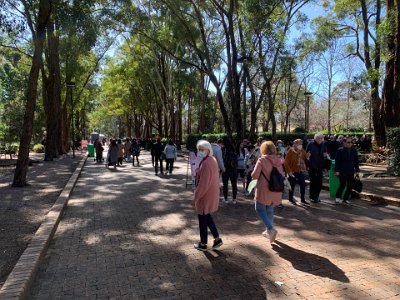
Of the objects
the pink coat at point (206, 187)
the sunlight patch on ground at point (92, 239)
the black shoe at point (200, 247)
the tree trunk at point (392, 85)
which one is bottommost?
the sunlight patch on ground at point (92, 239)

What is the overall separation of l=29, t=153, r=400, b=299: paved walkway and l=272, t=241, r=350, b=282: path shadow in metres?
0.01

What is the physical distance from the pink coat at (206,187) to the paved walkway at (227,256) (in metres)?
0.69

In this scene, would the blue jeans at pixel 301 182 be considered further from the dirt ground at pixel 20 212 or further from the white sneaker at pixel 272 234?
the dirt ground at pixel 20 212

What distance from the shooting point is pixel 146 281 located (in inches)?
179

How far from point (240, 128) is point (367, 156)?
7691 mm

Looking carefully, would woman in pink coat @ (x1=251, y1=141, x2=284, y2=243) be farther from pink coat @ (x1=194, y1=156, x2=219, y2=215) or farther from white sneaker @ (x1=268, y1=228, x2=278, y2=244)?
pink coat @ (x1=194, y1=156, x2=219, y2=215)

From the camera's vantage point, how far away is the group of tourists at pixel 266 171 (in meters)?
5.49

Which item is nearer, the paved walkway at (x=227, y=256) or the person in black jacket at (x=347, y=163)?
the paved walkway at (x=227, y=256)

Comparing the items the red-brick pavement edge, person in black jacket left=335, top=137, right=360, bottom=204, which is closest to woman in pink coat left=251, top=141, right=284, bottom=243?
the red-brick pavement edge

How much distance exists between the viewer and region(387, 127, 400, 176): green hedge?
1351 centimetres

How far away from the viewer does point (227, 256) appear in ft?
17.6

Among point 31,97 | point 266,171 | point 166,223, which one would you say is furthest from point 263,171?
point 31,97

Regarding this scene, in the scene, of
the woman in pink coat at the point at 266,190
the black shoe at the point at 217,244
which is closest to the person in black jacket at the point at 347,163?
the woman in pink coat at the point at 266,190

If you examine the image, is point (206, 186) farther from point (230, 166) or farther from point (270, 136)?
point (270, 136)
